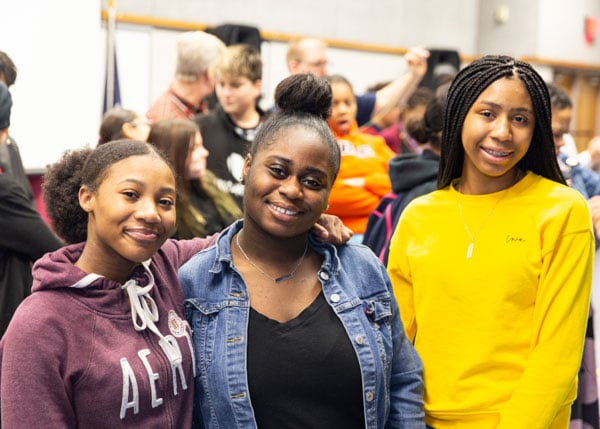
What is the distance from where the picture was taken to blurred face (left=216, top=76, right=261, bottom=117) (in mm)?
3727

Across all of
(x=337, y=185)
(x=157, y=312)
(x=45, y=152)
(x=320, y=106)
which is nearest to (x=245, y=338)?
(x=157, y=312)

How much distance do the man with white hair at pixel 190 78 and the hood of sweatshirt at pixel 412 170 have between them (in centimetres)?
168

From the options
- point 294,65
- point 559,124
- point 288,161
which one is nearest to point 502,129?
point 288,161

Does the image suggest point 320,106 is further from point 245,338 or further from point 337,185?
point 337,185

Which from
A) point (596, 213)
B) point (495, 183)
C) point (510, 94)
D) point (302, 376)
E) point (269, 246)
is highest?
point (510, 94)

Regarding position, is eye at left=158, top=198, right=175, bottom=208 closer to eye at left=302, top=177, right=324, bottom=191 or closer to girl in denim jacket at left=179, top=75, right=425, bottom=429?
girl in denim jacket at left=179, top=75, right=425, bottom=429

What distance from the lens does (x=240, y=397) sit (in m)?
1.63

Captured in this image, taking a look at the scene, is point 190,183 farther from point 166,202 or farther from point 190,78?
point 166,202

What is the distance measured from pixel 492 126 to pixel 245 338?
755 millimetres

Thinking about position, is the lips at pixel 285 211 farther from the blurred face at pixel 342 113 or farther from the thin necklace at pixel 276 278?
the blurred face at pixel 342 113

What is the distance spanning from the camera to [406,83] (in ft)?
14.2

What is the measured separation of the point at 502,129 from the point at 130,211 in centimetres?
86

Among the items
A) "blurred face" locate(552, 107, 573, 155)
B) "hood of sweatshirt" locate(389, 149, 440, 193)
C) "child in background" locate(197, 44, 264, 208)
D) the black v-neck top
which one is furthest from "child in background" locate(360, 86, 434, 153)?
the black v-neck top

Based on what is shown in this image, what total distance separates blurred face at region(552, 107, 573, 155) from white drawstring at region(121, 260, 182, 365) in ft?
6.10
